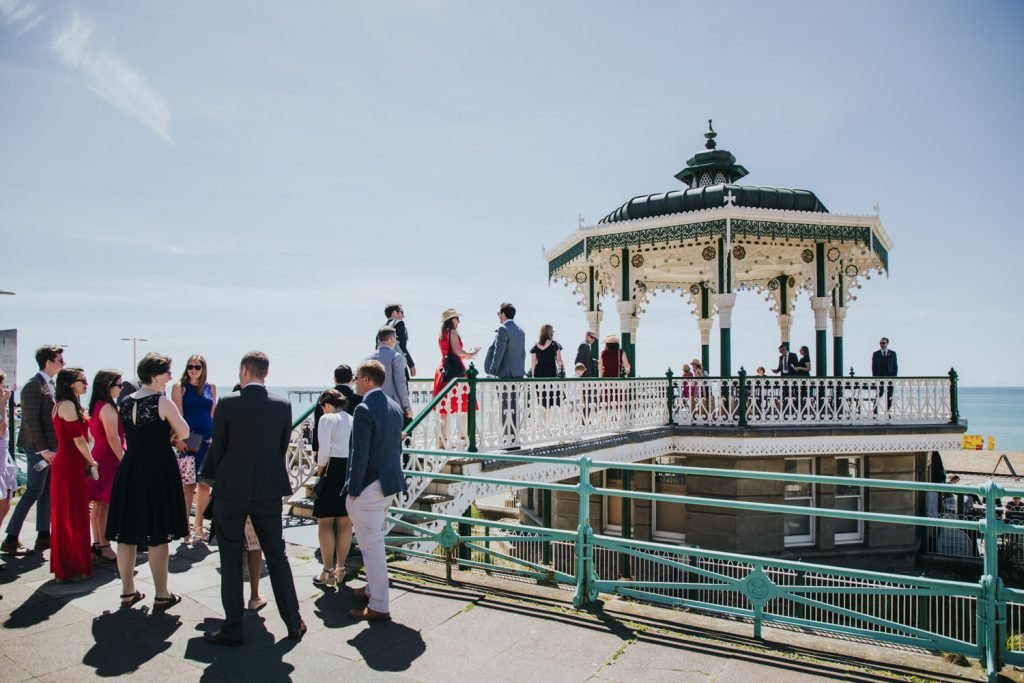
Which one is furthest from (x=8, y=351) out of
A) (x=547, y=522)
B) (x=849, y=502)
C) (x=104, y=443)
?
(x=849, y=502)

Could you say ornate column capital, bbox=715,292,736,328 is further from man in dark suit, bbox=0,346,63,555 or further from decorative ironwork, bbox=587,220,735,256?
man in dark suit, bbox=0,346,63,555

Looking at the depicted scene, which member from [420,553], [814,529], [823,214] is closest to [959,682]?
[420,553]

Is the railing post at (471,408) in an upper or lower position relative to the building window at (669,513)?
upper

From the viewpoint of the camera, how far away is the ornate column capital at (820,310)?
15.1 meters

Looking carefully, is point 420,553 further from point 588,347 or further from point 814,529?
point 814,529

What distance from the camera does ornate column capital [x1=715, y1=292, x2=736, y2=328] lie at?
1429cm

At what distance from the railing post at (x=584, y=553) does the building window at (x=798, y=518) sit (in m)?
9.47

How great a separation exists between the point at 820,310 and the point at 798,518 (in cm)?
482

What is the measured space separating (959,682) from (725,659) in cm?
129

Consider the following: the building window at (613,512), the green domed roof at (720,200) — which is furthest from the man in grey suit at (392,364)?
the green domed roof at (720,200)

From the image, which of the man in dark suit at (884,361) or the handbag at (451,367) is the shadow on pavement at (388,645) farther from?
the man in dark suit at (884,361)

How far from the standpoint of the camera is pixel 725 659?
4.16 m

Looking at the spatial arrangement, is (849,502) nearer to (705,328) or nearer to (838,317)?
(838,317)

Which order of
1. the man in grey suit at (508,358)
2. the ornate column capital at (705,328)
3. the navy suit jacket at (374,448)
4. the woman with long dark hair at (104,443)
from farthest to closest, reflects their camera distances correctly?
the ornate column capital at (705,328)
the man in grey suit at (508,358)
the woman with long dark hair at (104,443)
the navy suit jacket at (374,448)
